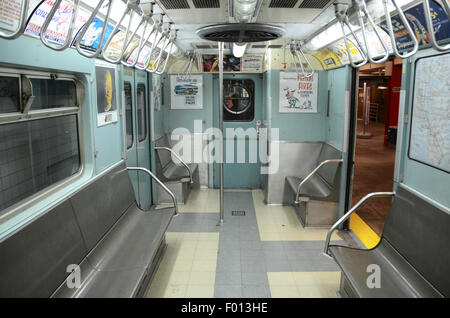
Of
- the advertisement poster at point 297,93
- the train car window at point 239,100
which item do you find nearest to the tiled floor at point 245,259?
the advertisement poster at point 297,93

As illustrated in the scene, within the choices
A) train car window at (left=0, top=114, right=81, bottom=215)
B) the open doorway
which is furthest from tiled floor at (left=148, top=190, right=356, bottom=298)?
train car window at (left=0, top=114, right=81, bottom=215)

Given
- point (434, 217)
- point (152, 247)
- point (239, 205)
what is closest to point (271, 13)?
point (434, 217)

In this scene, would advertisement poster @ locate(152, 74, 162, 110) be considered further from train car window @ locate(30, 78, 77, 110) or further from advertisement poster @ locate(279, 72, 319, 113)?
train car window @ locate(30, 78, 77, 110)

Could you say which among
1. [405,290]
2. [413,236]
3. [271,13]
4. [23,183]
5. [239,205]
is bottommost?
[239,205]

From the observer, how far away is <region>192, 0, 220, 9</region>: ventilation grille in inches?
116

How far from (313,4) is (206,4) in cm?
90

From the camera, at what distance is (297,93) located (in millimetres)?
6281

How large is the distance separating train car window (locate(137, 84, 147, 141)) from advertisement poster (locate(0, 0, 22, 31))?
349cm

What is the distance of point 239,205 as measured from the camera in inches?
257

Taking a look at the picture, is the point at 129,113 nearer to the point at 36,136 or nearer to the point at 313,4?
the point at 36,136

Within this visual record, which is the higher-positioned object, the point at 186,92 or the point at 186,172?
the point at 186,92

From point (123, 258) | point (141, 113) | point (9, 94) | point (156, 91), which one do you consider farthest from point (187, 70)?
point (9, 94)

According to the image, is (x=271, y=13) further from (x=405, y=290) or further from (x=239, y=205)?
(x=239, y=205)

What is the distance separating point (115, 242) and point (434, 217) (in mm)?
2838
